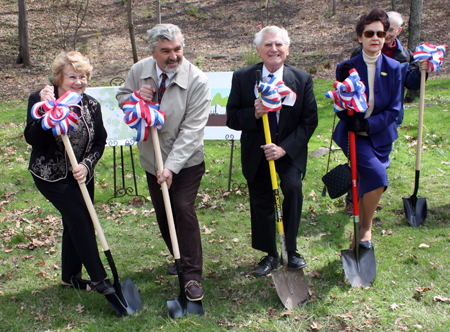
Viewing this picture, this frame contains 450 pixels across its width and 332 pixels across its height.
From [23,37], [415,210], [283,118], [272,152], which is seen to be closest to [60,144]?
[272,152]

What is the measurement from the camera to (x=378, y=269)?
12.9 feet

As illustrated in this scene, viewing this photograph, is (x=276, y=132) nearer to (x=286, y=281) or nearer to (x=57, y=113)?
(x=286, y=281)

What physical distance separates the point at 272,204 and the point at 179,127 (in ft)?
3.93

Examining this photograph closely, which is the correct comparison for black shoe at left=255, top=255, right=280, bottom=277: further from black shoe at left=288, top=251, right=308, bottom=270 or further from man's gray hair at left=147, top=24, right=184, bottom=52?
man's gray hair at left=147, top=24, right=184, bottom=52

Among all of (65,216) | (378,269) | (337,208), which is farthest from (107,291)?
(337,208)

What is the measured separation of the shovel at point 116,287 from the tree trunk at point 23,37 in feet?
56.8

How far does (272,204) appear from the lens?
156 inches

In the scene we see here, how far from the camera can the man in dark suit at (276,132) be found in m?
3.58

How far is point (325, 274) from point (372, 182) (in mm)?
1018

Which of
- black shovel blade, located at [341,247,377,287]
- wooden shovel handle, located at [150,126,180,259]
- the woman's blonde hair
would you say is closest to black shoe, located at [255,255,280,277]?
black shovel blade, located at [341,247,377,287]

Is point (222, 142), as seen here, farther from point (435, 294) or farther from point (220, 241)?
point (435, 294)

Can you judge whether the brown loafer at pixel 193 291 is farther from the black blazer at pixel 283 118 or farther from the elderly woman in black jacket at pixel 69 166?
the black blazer at pixel 283 118

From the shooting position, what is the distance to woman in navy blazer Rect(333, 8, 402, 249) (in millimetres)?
3766

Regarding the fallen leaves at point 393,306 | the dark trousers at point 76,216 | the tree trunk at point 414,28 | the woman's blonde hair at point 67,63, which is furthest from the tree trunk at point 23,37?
the fallen leaves at point 393,306
